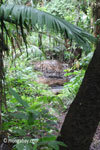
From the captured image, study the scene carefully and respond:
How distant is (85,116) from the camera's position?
159 centimetres

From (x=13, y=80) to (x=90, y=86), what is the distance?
3.39 meters

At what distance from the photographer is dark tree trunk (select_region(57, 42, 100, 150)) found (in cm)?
159

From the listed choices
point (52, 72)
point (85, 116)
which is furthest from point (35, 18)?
point (52, 72)

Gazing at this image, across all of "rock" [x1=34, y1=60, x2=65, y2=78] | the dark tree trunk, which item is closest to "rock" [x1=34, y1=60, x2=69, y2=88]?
"rock" [x1=34, y1=60, x2=65, y2=78]

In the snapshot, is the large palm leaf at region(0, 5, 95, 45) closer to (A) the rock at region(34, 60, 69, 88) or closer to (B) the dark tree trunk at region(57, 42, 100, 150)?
(B) the dark tree trunk at region(57, 42, 100, 150)

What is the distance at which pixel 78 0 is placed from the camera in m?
7.13

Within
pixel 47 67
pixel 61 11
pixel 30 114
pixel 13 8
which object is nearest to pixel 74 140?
pixel 30 114

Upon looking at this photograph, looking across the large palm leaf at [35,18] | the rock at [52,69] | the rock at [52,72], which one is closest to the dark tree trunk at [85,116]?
the large palm leaf at [35,18]

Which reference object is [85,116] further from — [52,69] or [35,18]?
[52,69]

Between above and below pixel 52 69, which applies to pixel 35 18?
above

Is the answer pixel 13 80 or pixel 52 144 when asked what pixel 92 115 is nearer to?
pixel 52 144

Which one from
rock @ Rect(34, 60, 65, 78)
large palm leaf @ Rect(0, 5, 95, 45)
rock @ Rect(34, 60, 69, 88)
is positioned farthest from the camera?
rock @ Rect(34, 60, 65, 78)

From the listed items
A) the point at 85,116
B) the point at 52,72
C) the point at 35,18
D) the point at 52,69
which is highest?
the point at 35,18

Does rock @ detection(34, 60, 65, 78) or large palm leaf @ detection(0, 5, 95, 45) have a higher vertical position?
large palm leaf @ detection(0, 5, 95, 45)
